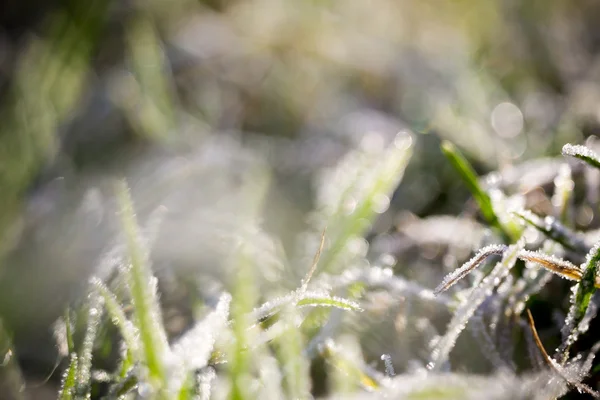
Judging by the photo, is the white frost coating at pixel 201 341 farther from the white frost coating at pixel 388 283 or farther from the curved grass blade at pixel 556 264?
the curved grass blade at pixel 556 264

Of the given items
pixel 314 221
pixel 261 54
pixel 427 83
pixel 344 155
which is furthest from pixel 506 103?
pixel 261 54

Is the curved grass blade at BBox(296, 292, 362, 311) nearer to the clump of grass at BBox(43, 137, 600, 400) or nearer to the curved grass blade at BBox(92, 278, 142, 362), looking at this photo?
the clump of grass at BBox(43, 137, 600, 400)

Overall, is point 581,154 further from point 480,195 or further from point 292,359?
point 292,359

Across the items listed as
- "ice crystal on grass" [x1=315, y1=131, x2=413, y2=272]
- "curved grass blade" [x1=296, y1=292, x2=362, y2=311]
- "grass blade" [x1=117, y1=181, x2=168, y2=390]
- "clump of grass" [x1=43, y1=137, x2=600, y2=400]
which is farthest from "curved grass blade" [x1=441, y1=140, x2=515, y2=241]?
"grass blade" [x1=117, y1=181, x2=168, y2=390]

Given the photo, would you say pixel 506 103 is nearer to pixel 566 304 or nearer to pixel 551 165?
pixel 551 165

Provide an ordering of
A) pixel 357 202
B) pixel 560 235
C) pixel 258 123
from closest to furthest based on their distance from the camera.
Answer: pixel 560 235
pixel 357 202
pixel 258 123

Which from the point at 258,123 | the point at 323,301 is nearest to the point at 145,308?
the point at 323,301

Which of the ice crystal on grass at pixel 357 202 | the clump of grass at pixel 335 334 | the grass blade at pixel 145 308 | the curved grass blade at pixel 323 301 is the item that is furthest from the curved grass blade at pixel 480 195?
the grass blade at pixel 145 308

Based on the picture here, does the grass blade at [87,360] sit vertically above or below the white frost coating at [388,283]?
below
